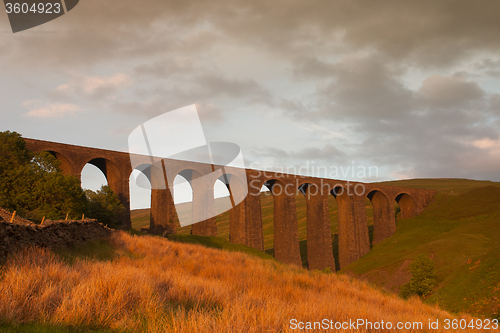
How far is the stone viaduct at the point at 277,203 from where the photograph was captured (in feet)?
105

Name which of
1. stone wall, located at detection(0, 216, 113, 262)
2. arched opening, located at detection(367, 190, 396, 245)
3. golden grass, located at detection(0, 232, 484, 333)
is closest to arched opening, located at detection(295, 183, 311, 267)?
arched opening, located at detection(367, 190, 396, 245)

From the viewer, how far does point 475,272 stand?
912 inches

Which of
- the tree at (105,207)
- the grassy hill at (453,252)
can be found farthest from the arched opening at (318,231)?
the tree at (105,207)

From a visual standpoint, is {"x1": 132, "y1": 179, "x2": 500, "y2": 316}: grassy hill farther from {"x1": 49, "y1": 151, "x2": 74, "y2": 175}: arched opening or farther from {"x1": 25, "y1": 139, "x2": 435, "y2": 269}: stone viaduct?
{"x1": 49, "y1": 151, "x2": 74, "y2": 175}: arched opening

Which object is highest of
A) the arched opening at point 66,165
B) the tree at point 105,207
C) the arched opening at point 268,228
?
the arched opening at point 66,165

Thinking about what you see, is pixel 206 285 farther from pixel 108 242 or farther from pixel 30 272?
pixel 108 242

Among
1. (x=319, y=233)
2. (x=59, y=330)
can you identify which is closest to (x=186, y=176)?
(x=319, y=233)

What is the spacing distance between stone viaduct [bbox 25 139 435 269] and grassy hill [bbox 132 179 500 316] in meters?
3.76

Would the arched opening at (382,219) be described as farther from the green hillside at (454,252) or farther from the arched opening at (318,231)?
the arched opening at (318,231)

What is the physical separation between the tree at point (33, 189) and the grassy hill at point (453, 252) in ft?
89.9

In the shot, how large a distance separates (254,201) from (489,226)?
31.7 meters

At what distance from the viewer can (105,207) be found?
27.2 metres

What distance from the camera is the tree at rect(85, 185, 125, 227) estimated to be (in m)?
26.2

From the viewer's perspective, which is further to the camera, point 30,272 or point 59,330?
point 30,272
